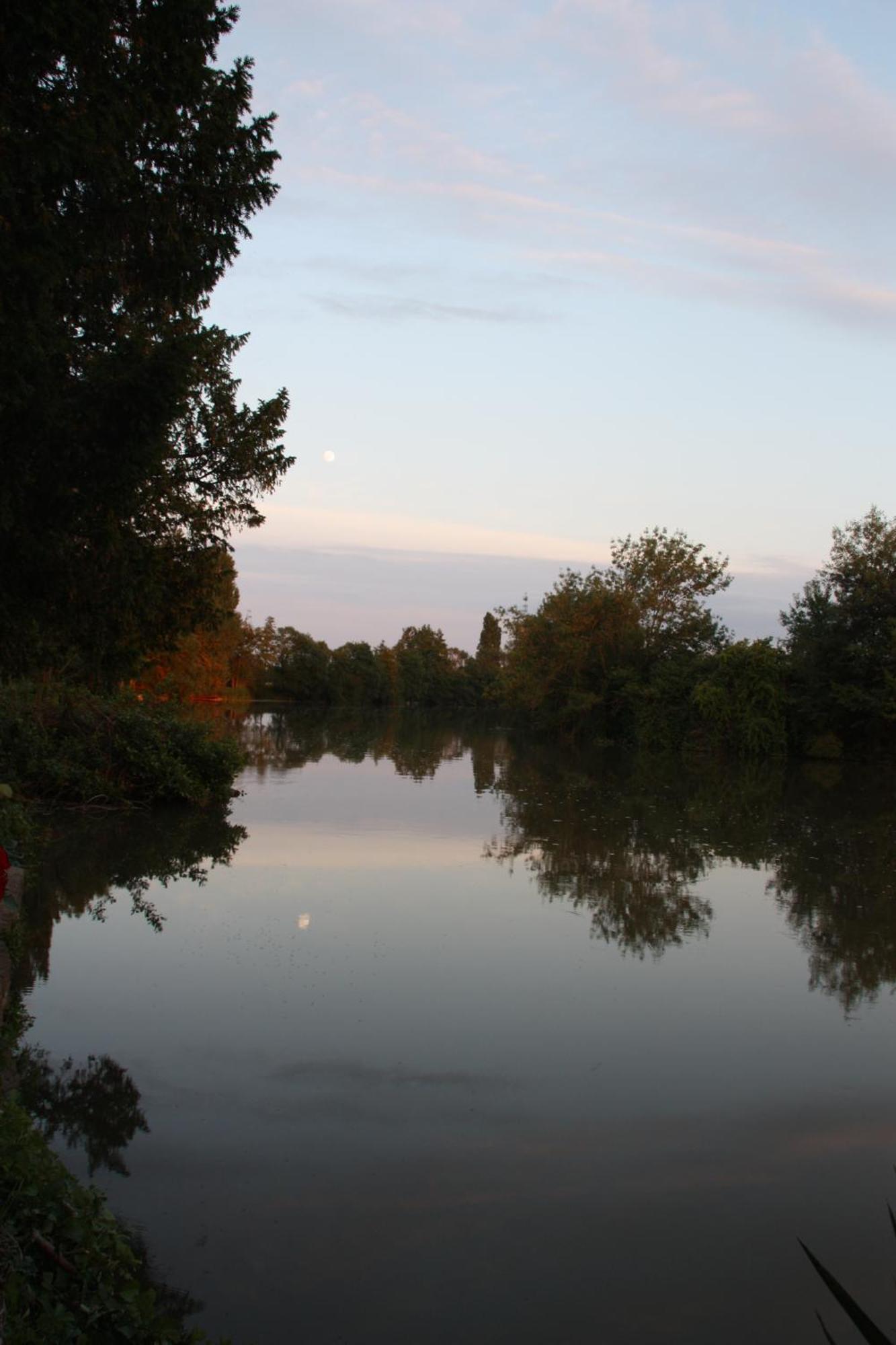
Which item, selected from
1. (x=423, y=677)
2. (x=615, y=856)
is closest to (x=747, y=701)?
(x=615, y=856)

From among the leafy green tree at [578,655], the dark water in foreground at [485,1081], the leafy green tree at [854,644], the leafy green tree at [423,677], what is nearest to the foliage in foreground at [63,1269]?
the dark water in foreground at [485,1081]

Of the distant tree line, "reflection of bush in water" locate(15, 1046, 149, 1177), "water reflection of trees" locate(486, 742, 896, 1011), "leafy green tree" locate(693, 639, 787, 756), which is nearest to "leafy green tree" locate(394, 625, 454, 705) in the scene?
the distant tree line

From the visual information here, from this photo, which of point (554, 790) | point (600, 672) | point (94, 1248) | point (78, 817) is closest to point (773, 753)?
point (600, 672)

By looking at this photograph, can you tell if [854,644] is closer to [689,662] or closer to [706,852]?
[689,662]

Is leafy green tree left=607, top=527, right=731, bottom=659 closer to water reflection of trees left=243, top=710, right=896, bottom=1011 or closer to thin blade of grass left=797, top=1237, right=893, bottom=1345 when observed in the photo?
water reflection of trees left=243, top=710, right=896, bottom=1011

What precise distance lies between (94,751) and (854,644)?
27879mm

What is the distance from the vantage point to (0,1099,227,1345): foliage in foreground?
9.87ft

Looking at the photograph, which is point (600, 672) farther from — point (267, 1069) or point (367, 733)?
point (267, 1069)

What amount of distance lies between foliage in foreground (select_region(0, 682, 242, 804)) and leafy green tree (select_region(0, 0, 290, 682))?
27.3 feet

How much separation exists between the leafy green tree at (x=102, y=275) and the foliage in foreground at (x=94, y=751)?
8.31 m

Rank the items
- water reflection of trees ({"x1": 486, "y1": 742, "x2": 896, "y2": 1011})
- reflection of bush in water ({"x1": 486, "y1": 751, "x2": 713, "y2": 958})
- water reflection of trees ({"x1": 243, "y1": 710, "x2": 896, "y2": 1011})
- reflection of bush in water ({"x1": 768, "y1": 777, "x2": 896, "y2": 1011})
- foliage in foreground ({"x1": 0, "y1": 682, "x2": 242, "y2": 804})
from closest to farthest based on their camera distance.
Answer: reflection of bush in water ({"x1": 768, "y1": 777, "x2": 896, "y2": 1011}), water reflection of trees ({"x1": 486, "y1": 742, "x2": 896, "y2": 1011}), water reflection of trees ({"x1": 243, "y1": 710, "x2": 896, "y2": 1011}), reflection of bush in water ({"x1": 486, "y1": 751, "x2": 713, "y2": 958}), foliage in foreground ({"x1": 0, "y1": 682, "x2": 242, "y2": 804})

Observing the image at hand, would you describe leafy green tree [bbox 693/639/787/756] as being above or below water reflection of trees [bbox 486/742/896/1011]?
above

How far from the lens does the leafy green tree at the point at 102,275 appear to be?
→ 19.3 feet

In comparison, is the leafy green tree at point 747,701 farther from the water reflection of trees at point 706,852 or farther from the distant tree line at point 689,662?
the water reflection of trees at point 706,852
